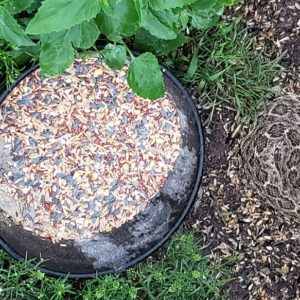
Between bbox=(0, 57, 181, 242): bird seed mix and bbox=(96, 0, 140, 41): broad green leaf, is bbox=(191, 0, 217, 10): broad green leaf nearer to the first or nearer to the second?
bbox=(96, 0, 140, 41): broad green leaf

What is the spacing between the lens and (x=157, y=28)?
1.72 m

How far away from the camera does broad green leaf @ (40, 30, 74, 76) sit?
168cm

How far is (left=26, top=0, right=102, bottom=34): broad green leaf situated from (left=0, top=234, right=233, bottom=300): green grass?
0.96 metres

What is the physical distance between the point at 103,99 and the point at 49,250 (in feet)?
1.73

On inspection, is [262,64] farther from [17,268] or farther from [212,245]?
[17,268]

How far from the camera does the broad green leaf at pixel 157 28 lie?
5.63ft

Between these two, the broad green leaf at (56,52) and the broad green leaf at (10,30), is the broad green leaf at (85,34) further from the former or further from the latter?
the broad green leaf at (10,30)

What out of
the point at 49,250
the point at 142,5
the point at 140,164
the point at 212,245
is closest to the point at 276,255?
the point at 212,245

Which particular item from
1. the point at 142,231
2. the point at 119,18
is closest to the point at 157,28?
the point at 119,18

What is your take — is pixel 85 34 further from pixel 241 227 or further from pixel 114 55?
pixel 241 227

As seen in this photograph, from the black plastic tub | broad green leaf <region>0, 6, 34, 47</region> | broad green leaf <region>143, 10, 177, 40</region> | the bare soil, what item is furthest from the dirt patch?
broad green leaf <region>0, 6, 34, 47</region>

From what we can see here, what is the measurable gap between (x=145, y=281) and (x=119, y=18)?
0.99 metres

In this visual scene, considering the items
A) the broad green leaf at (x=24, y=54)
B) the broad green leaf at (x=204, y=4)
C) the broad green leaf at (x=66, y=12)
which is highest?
the broad green leaf at (x=66, y=12)

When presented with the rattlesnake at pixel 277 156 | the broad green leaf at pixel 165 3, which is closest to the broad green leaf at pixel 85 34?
the broad green leaf at pixel 165 3
